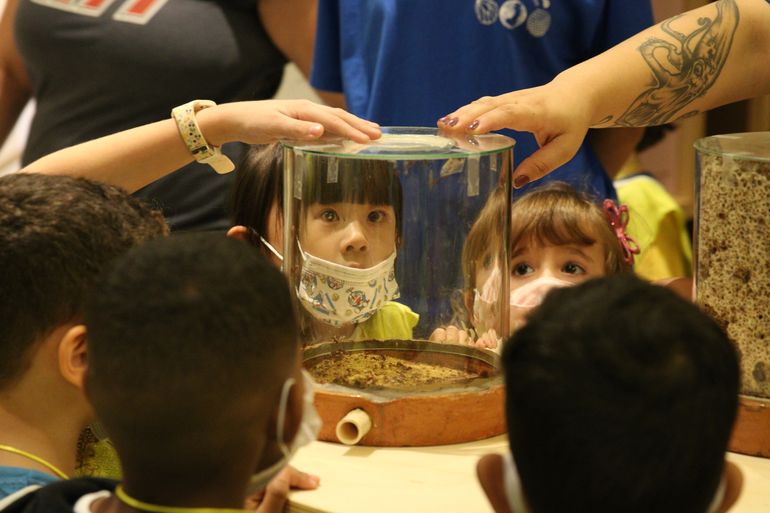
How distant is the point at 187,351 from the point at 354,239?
26.3 inches

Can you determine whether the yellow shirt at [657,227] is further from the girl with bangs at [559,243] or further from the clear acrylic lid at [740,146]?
the clear acrylic lid at [740,146]

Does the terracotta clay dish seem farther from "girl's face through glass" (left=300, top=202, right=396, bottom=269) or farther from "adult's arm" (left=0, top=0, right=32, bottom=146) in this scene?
"adult's arm" (left=0, top=0, right=32, bottom=146)

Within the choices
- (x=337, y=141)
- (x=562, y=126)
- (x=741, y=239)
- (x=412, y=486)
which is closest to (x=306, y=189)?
(x=337, y=141)

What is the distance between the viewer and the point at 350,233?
1.54 metres

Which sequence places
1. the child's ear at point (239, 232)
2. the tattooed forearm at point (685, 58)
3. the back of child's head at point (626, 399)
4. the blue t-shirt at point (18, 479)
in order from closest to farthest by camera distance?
the back of child's head at point (626, 399), the blue t-shirt at point (18, 479), the tattooed forearm at point (685, 58), the child's ear at point (239, 232)

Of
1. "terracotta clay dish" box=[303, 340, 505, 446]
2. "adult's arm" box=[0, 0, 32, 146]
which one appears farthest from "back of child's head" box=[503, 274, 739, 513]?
"adult's arm" box=[0, 0, 32, 146]

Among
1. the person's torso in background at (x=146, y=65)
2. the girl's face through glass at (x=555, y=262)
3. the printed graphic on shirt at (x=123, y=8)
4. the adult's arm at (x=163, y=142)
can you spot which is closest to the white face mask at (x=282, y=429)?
the adult's arm at (x=163, y=142)

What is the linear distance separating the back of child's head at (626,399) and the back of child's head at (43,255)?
0.58m

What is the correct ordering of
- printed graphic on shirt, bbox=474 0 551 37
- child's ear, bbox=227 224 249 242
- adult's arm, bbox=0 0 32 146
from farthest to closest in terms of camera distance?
adult's arm, bbox=0 0 32 146, printed graphic on shirt, bbox=474 0 551 37, child's ear, bbox=227 224 249 242

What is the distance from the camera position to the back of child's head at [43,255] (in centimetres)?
117

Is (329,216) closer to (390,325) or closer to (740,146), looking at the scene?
(390,325)

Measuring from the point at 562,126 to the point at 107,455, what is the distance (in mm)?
746

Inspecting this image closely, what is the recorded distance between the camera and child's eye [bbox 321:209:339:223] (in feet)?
5.06

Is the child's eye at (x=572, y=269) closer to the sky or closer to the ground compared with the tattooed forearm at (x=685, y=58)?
closer to the ground
